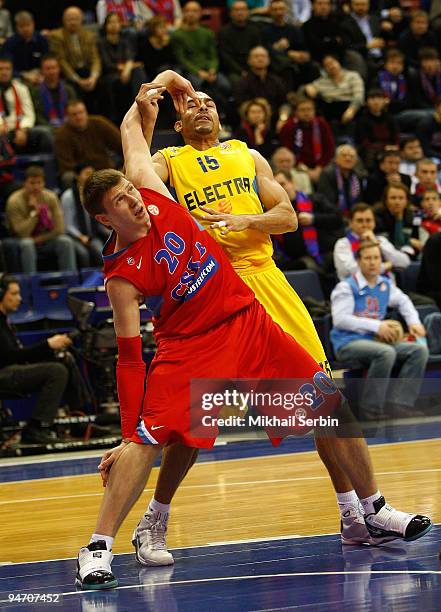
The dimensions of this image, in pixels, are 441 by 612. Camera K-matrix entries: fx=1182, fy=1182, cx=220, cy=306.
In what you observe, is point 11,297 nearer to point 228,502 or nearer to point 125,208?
point 228,502

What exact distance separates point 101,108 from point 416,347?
19.1 feet

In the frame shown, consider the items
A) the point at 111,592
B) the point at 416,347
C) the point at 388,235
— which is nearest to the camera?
the point at 111,592

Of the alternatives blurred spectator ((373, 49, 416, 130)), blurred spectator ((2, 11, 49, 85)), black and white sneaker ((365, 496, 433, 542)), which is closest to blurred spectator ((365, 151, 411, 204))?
blurred spectator ((373, 49, 416, 130))

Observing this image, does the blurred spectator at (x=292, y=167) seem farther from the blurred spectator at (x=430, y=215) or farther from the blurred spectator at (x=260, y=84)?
the blurred spectator at (x=430, y=215)

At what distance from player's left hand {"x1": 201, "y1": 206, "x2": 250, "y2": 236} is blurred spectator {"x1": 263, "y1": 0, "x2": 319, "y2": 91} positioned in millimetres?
10106

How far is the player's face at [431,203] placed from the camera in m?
12.8

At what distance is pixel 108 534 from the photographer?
5371 mm

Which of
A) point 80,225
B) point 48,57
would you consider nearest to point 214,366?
point 80,225

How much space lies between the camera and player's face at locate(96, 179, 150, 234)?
5359mm

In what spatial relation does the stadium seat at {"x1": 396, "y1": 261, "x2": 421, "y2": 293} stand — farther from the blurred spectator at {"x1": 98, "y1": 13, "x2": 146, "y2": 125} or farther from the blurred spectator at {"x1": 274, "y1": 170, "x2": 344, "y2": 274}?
the blurred spectator at {"x1": 98, "y1": 13, "x2": 146, "y2": 125}

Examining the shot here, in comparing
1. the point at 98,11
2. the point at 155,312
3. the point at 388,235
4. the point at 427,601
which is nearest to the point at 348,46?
the point at 98,11

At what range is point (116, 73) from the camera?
591 inches

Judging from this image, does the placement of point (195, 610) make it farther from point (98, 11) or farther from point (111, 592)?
point (98, 11)

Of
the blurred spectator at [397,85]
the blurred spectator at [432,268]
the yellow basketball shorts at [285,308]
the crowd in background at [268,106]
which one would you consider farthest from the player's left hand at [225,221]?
the blurred spectator at [397,85]
